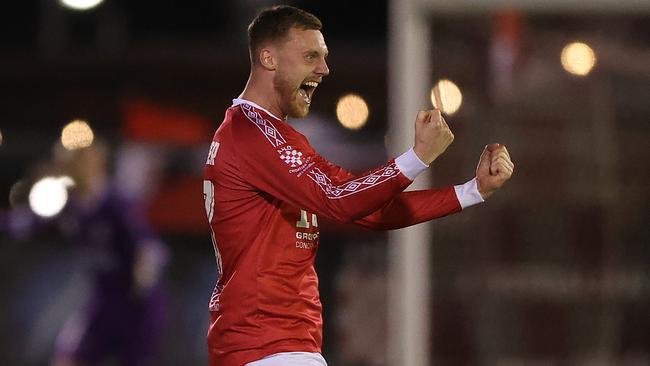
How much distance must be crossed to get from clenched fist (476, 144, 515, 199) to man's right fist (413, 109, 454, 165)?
0.22 m

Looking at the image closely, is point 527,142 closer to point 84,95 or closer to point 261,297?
point 261,297

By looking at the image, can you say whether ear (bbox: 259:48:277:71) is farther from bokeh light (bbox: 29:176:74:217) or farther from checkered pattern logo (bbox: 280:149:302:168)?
bokeh light (bbox: 29:176:74:217)

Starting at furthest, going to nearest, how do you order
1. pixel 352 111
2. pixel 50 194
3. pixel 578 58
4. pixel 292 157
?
1. pixel 352 111
2. pixel 50 194
3. pixel 578 58
4. pixel 292 157

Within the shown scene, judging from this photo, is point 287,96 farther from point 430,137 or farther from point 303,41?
point 430,137

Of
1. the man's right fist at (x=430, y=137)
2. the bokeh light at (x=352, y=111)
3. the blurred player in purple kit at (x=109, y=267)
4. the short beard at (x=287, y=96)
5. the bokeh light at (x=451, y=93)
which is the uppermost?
the bokeh light at (x=352, y=111)

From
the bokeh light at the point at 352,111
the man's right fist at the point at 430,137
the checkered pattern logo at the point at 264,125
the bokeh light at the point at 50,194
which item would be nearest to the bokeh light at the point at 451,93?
the checkered pattern logo at the point at 264,125

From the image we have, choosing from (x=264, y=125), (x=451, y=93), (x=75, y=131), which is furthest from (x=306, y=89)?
(x=75, y=131)

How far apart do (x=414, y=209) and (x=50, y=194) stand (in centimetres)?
479

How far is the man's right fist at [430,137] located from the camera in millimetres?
3444

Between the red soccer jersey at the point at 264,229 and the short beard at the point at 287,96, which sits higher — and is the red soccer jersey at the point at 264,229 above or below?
below

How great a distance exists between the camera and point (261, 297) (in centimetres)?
362

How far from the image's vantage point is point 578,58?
7.12 meters

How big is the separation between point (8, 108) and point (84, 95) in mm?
886

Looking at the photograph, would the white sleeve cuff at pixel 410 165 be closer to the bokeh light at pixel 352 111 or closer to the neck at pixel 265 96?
the neck at pixel 265 96
